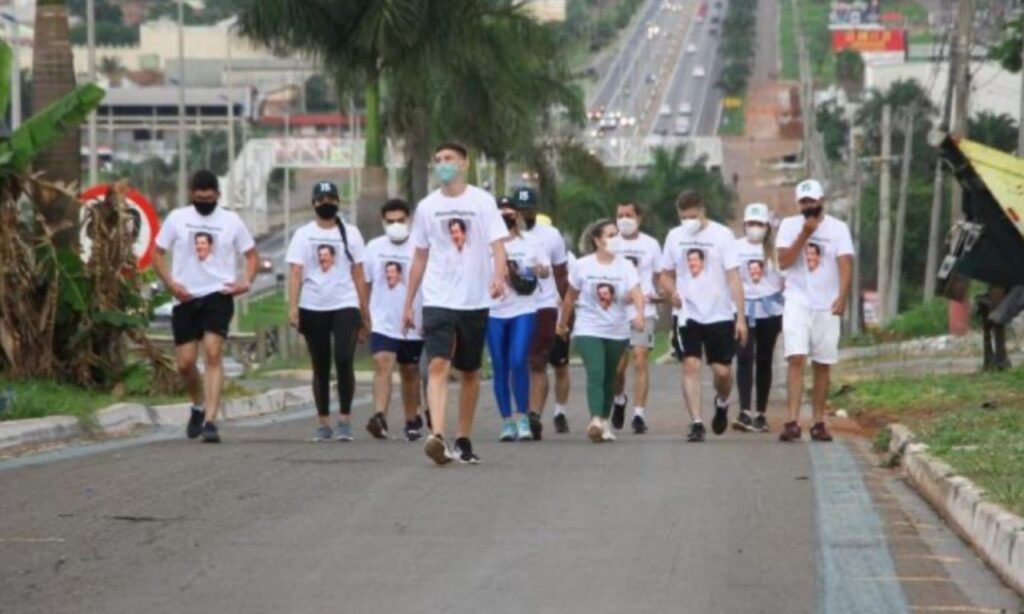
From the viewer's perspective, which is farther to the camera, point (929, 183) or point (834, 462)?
point (929, 183)

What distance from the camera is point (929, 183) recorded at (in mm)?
96000

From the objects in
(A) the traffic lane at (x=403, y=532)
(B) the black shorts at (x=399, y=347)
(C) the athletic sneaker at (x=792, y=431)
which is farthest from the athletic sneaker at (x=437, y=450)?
(C) the athletic sneaker at (x=792, y=431)

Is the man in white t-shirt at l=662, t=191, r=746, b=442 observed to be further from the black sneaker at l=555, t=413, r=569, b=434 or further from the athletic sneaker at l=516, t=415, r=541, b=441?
the black sneaker at l=555, t=413, r=569, b=434

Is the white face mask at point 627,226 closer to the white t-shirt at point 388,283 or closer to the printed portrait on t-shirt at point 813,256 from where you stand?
the white t-shirt at point 388,283

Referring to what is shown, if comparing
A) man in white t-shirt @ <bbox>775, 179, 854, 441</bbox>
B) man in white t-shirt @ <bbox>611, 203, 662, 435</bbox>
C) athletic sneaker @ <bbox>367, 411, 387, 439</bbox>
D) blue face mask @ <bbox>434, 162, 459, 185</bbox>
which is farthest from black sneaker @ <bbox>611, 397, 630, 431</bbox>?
blue face mask @ <bbox>434, 162, 459, 185</bbox>

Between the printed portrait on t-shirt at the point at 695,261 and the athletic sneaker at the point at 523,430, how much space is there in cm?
170

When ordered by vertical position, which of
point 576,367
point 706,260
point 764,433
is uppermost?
point 706,260

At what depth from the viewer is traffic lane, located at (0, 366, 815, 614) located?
10.5m

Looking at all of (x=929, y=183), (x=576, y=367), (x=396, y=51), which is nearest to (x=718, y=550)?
(x=396, y=51)

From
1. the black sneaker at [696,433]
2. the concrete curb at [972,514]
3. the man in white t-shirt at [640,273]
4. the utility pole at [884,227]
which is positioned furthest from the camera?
the utility pole at [884,227]

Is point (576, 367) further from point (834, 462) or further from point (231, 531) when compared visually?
point (231, 531)

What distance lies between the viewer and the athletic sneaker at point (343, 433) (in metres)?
19.0

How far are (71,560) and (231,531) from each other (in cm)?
118

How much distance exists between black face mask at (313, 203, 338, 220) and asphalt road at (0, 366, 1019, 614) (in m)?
2.18
